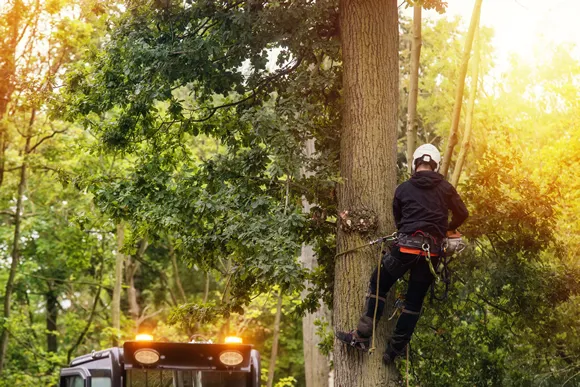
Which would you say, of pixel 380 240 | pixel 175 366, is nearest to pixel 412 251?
pixel 380 240

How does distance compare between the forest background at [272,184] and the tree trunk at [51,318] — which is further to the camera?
the tree trunk at [51,318]

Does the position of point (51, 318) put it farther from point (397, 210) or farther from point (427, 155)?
point (427, 155)

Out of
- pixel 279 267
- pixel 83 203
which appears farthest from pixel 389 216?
pixel 83 203

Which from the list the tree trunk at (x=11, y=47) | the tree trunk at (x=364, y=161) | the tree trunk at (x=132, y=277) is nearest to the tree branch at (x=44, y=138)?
the tree trunk at (x=11, y=47)

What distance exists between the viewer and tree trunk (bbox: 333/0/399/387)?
7984 mm

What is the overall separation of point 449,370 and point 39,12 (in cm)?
1330

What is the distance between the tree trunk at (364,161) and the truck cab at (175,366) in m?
1.05

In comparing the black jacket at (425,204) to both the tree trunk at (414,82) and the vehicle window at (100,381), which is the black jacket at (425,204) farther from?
the tree trunk at (414,82)

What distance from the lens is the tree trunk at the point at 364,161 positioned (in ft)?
26.2

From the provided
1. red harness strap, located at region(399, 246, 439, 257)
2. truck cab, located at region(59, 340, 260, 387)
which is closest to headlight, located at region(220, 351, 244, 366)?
truck cab, located at region(59, 340, 260, 387)

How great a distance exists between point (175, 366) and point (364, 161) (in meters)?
2.90

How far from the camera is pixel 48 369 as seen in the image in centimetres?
2577

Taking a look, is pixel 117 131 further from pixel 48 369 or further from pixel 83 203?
pixel 48 369

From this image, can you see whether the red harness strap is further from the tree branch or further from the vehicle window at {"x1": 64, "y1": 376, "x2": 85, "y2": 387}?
the tree branch
